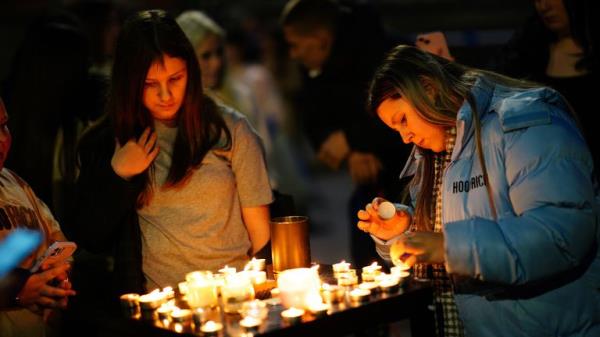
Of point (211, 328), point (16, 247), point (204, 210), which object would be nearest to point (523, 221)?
point (211, 328)

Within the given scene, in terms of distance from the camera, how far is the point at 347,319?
9.85ft

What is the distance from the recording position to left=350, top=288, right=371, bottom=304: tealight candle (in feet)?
10.1

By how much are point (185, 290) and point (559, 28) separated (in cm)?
291

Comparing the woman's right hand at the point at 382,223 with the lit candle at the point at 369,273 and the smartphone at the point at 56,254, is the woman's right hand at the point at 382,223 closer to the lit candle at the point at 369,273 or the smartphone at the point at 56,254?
the lit candle at the point at 369,273

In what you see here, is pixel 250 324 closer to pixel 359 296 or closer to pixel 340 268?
pixel 359 296

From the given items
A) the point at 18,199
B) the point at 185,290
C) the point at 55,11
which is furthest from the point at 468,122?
the point at 55,11

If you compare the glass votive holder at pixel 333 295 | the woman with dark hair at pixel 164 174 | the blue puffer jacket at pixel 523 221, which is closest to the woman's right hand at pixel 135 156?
the woman with dark hair at pixel 164 174

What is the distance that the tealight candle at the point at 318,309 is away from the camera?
2.99 m

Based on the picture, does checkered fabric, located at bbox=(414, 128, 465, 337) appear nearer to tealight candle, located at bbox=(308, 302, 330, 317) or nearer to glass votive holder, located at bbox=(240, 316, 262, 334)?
tealight candle, located at bbox=(308, 302, 330, 317)

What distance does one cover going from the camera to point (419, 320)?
319cm

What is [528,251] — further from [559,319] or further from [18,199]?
[18,199]

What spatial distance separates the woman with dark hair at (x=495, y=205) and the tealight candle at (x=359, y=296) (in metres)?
0.16

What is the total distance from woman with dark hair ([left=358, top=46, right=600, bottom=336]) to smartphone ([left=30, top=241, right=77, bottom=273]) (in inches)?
46.8

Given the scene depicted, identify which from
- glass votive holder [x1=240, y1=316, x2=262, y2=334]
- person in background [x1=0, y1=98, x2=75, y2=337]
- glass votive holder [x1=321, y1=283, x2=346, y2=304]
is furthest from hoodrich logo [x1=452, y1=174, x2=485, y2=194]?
person in background [x1=0, y1=98, x2=75, y2=337]
